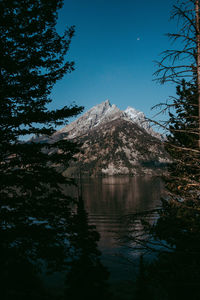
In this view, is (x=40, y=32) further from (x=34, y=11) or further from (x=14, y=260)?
(x=14, y=260)

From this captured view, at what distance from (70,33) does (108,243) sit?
26565 millimetres

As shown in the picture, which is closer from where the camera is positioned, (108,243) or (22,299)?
(22,299)

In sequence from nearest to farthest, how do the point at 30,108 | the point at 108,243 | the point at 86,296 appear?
the point at 30,108 → the point at 86,296 → the point at 108,243

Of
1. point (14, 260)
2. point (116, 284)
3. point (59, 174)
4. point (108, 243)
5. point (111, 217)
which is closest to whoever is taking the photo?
point (14, 260)

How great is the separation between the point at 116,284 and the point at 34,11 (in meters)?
17.6

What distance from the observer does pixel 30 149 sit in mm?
7594

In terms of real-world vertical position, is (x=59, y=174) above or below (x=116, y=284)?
above

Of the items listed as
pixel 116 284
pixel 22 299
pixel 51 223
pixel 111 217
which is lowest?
pixel 111 217

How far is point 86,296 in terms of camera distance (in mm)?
12883

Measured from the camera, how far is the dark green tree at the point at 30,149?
6887 mm

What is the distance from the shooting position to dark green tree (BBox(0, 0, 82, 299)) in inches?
271

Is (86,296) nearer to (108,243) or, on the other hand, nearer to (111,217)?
(108,243)

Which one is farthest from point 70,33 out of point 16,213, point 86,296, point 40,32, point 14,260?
point 86,296

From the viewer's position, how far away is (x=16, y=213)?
6918 mm
